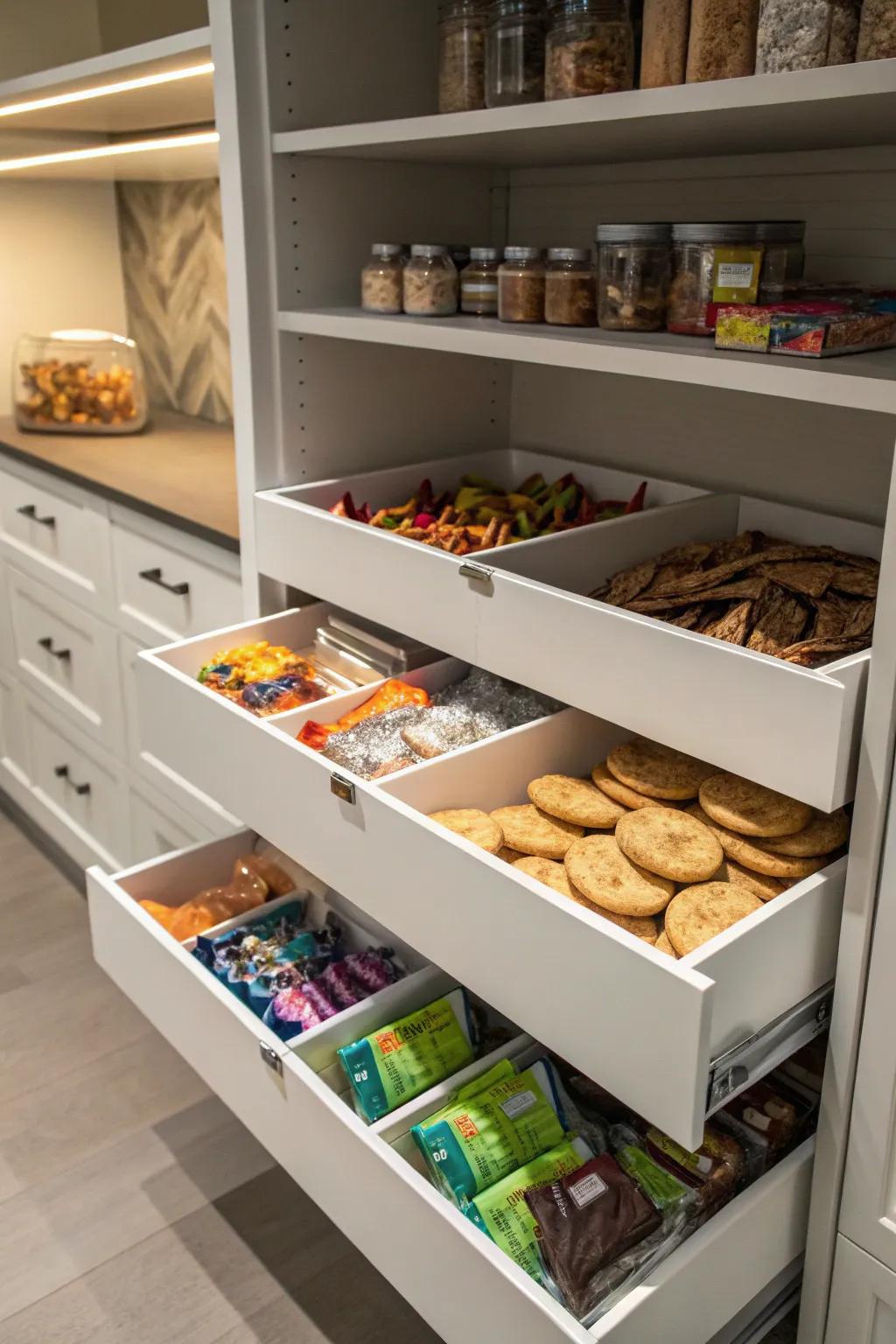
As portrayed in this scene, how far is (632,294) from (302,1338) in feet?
4.60

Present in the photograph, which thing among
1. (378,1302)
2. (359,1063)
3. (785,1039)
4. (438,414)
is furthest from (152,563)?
(785,1039)

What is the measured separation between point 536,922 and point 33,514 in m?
1.82

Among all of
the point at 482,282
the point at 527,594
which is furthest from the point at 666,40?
the point at 527,594

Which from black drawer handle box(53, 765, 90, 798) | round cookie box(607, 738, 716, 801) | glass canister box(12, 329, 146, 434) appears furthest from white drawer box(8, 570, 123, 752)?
round cookie box(607, 738, 716, 801)

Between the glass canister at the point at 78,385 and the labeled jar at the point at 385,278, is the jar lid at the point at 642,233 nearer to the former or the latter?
the labeled jar at the point at 385,278

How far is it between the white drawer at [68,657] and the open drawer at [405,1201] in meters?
0.82

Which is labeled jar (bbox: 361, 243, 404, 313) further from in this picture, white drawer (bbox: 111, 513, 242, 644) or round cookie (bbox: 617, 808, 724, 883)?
round cookie (bbox: 617, 808, 724, 883)

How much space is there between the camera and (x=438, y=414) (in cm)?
184

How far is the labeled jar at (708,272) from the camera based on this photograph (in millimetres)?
1203

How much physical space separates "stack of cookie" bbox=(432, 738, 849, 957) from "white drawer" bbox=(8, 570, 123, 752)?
126cm

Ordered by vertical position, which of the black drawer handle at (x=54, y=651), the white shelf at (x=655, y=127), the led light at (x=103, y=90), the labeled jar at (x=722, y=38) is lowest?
the black drawer handle at (x=54, y=651)

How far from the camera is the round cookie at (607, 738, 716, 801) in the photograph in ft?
4.11

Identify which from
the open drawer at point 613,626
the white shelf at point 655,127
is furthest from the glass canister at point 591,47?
the open drawer at point 613,626

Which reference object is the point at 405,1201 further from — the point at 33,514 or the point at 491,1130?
the point at 33,514
